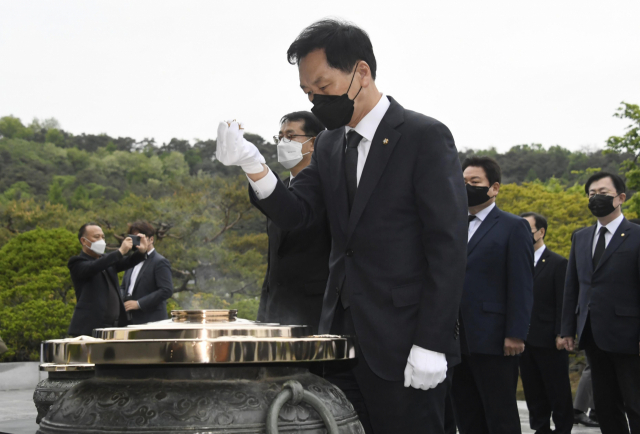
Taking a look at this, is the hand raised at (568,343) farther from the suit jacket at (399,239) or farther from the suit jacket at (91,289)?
the suit jacket at (91,289)

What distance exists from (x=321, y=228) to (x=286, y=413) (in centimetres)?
174

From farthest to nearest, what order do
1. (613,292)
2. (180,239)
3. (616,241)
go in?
(180,239)
(616,241)
(613,292)


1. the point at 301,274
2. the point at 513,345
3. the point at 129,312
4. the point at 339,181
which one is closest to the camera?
the point at 339,181

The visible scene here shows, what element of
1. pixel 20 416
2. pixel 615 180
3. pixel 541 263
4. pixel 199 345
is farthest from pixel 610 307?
pixel 20 416

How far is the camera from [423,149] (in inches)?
83.7

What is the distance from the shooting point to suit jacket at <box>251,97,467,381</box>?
1.98 meters

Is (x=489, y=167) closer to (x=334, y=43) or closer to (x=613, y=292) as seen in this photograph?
(x=613, y=292)

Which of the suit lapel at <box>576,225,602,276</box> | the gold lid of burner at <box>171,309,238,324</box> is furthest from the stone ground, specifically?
the gold lid of burner at <box>171,309,238,324</box>

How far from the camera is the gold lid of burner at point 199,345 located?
154cm

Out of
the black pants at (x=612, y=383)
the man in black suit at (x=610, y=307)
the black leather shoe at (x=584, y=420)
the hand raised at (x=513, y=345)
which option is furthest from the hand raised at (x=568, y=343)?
the black leather shoe at (x=584, y=420)

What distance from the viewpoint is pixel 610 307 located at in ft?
15.2

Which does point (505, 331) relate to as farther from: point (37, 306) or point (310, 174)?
point (37, 306)

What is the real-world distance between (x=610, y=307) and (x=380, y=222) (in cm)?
316

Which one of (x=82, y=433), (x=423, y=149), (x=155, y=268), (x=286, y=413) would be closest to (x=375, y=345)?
(x=286, y=413)
